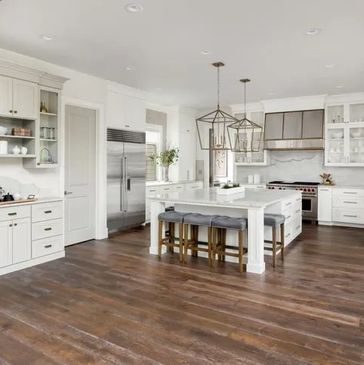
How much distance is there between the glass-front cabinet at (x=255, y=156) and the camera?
8281 millimetres

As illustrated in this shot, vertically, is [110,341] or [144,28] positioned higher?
[144,28]

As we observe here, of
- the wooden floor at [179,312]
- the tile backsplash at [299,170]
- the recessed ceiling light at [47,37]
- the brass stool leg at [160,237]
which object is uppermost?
the recessed ceiling light at [47,37]

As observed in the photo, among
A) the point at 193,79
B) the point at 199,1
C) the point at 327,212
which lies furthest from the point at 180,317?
the point at 327,212

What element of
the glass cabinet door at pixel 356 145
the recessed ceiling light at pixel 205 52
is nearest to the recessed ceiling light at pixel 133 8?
the recessed ceiling light at pixel 205 52

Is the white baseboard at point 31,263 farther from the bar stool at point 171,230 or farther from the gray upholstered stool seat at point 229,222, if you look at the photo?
the gray upholstered stool seat at point 229,222

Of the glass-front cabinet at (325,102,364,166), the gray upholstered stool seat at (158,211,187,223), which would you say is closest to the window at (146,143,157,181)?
the gray upholstered stool seat at (158,211,187,223)

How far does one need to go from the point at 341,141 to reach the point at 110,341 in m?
6.70

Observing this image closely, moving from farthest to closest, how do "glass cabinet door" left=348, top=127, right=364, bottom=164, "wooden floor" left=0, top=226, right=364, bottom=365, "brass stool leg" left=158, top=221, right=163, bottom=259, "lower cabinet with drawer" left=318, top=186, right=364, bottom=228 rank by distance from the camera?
1. "glass cabinet door" left=348, top=127, right=364, bottom=164
2. "lower cabinet with drawer" left=318, top=186, right=364, bottom=228
3. "brass stool leg" left=158, top=221, right=163, bottom=259
4. "wooden floor" left=0, top=226, right=364, bottom=365

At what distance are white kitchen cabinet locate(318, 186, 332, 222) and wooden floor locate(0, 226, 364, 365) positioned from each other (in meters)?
2.63

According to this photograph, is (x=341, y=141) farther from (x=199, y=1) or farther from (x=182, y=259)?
(x=199, y=1)

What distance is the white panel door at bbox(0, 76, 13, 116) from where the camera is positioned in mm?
4223

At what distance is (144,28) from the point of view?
375 cm

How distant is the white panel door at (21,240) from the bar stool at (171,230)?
1.73m

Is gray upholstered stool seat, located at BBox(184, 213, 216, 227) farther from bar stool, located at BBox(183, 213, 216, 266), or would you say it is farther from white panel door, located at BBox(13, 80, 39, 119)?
white panel door, located at BBox(13, 80, 39, 119)
